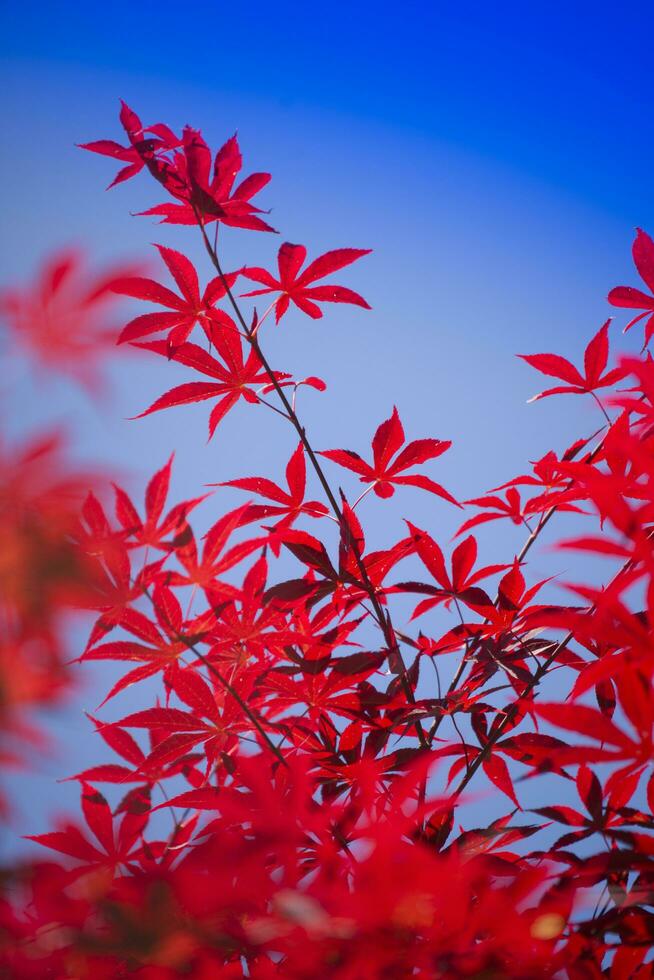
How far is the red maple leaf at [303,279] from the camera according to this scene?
2.41 feet

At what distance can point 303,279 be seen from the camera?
764 mm

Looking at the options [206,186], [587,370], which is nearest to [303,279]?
[206,186]

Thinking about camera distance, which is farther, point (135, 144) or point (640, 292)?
point (640, 292)

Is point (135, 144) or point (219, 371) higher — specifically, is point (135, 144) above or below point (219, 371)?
above

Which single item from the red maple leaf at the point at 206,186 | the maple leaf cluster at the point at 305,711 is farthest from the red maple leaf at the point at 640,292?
the red maple leaf at the point at 206,186

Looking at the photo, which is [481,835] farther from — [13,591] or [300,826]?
[13,591]

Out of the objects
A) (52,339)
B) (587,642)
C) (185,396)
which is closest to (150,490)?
(185,396)

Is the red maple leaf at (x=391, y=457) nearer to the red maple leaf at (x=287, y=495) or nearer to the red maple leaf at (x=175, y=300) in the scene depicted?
the red maple leaf at (x=287, y=495)

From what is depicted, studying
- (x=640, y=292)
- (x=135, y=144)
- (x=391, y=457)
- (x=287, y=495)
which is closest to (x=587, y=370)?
(x=640, y=292)

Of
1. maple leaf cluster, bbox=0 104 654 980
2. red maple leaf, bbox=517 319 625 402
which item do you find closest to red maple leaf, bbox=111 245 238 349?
maple leaf cluster, bbox=0 104 654 980

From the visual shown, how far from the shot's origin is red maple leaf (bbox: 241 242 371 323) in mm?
734

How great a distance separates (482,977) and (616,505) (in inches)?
12.1

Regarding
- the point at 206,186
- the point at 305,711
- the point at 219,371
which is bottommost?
the point at 305,711

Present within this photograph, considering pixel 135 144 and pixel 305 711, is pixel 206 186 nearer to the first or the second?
pixel 135 144
